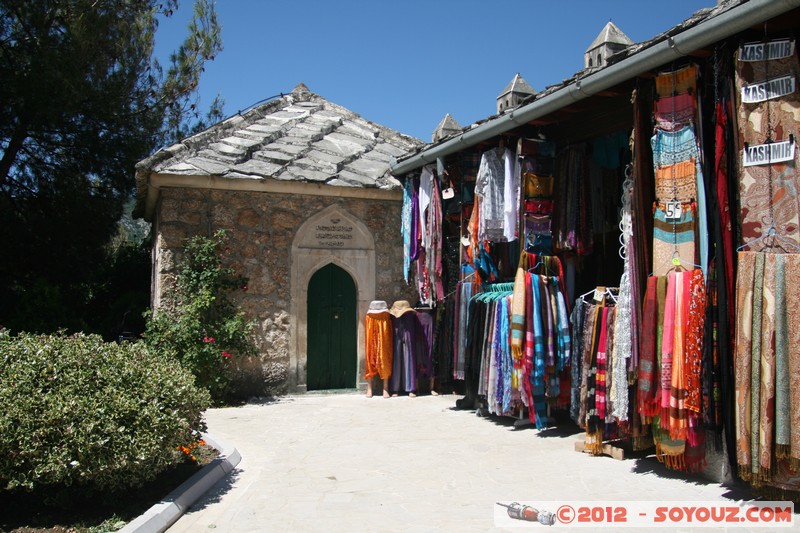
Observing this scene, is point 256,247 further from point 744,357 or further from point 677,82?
point 744,357

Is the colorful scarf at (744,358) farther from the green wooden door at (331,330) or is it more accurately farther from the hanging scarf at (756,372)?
the green wooden door at (331,330)

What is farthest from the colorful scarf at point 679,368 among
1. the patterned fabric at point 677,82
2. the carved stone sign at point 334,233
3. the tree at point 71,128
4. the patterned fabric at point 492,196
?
the tree at point 71,128

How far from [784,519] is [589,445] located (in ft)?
6.70

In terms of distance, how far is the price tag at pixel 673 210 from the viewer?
197 inches

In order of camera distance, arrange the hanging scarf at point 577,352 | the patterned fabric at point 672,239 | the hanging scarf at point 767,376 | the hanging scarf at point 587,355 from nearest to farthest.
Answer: the hanging scarf at point 767,376
the patterned fabric at point 672,239
the hanging scarf at point 587,355
the hanging scarf at point 577,352

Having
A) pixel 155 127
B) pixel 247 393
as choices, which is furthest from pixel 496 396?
pixel 155 127

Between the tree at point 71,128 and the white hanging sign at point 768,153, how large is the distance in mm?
10434

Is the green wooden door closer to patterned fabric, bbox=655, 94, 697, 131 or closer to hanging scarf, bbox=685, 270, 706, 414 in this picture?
patterned fabric, bbox=655, 94, 697, 131

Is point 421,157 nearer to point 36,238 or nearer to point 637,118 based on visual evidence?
point 637,118

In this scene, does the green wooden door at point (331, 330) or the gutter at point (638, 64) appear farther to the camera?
the green wooden door at point (331, 330)

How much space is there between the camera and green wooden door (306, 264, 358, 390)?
10.0 m

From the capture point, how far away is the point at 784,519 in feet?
13.2

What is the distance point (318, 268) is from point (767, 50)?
690cm

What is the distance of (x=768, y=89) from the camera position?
14.2 ft
